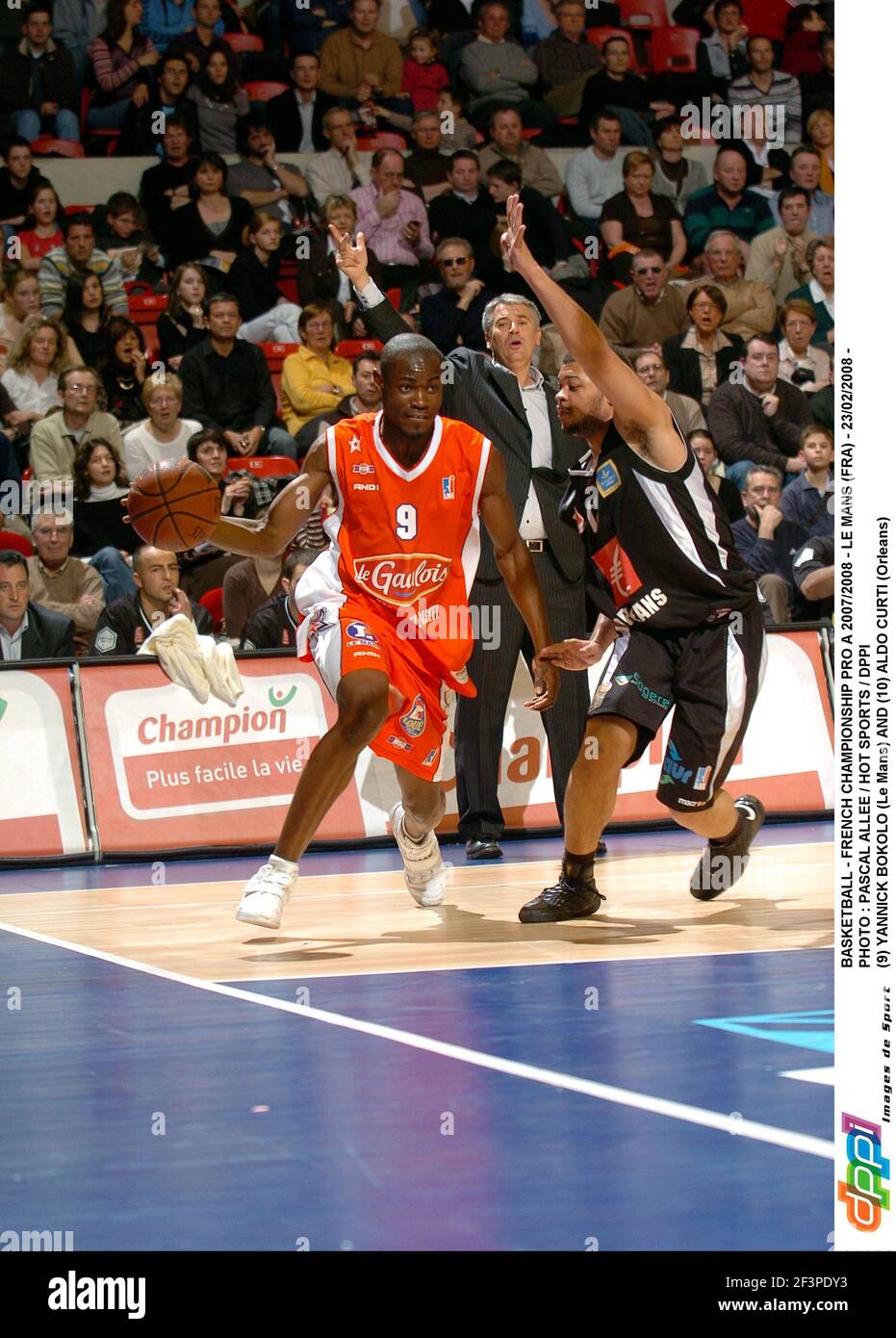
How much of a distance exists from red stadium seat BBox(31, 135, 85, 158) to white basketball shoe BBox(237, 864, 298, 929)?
10.4 metres

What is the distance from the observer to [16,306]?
508 inches

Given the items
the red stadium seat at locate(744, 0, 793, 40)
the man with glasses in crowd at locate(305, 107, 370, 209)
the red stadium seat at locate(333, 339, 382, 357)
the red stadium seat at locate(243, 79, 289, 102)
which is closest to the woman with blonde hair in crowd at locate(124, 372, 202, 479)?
the red stadium seat at locate(333, 339, 382, 357)

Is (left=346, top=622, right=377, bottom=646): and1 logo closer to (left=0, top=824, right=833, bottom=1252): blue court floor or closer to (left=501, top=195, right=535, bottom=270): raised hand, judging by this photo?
(left=0, top=824, right=833, bottom=1252): blue court floor

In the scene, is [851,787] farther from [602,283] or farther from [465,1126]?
[602,283]

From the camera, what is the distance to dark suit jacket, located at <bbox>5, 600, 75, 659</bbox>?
10195 millimetres

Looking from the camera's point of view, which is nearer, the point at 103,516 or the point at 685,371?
the point at 103,516

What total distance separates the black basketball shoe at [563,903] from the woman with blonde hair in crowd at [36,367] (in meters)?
6.83

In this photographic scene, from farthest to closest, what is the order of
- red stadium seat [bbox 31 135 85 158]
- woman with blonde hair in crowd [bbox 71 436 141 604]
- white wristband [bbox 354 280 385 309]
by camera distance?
red stadium seat [bbox 31 135 85 158]
woman with blonde hair in crowd [bbox 71 436 141 604]
white wristband [bbox 354 280 385 309]

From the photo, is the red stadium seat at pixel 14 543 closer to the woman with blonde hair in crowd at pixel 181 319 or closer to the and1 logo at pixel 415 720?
the woman with blonde hair in crowd at pixel 181 319

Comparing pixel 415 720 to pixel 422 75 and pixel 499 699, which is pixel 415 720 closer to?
pixel 499 699

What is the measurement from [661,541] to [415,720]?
1.15 m

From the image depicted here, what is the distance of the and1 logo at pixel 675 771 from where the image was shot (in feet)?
22.0

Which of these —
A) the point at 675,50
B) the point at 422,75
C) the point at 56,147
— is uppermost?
the point at 675,50

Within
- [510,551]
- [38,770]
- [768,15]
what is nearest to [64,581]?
[38,770]
